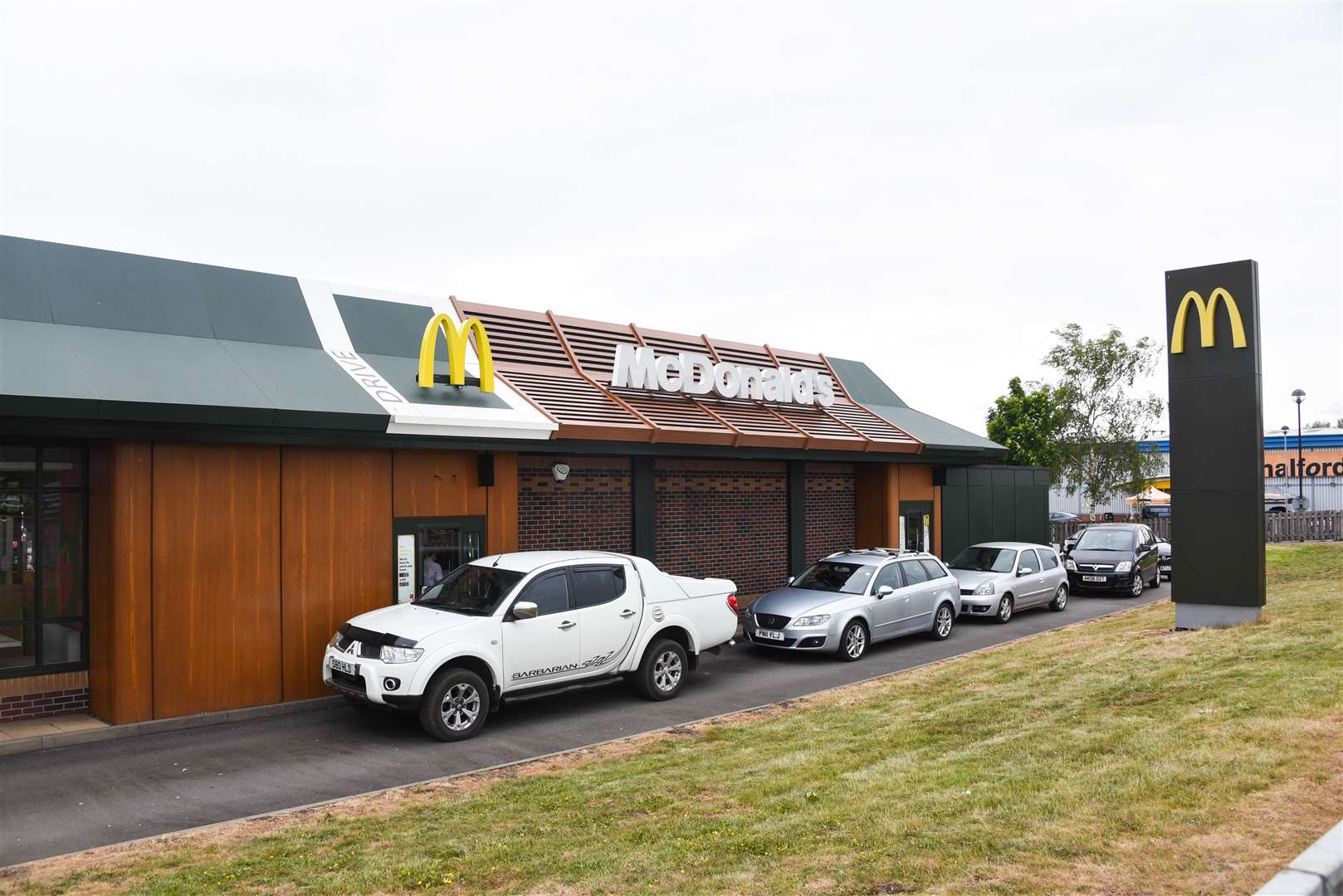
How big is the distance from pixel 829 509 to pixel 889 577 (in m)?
4.78

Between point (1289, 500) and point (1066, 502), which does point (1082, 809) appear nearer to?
point (1066, 502)

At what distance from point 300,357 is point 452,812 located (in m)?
7.20

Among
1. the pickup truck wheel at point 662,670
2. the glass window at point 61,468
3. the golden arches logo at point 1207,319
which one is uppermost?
the golden arches logo at point 1207,319

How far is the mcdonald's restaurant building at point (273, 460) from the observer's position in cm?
970

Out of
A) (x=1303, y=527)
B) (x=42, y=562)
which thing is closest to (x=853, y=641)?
(x=42, y=562)

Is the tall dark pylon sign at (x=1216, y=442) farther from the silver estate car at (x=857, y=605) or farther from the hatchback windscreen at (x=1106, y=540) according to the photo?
the hatchback windscreen at (x=1106, y=540)

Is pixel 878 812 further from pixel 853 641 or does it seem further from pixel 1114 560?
pixel 1114 560

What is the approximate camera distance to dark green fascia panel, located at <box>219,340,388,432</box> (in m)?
10.4

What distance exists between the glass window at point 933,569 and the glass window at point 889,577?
86 centimetres

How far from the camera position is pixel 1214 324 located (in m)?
13.3

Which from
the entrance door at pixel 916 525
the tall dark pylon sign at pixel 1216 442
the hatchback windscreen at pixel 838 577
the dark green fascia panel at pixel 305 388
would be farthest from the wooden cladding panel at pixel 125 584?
the entrance door at pixel 916 525

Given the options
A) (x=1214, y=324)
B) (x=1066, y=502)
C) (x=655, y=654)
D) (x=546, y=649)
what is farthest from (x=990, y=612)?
(x=1066, y=502)

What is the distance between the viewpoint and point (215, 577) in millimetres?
10297

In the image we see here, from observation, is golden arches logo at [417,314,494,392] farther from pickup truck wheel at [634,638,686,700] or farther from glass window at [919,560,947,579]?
glass window at [919,560,947,579]
